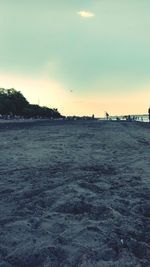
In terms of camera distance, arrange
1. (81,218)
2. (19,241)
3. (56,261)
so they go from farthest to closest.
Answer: (81,218) < (19,241) < (56,261)

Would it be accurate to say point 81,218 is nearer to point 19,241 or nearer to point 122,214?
point 122,214

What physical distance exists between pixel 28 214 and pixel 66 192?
158 cm

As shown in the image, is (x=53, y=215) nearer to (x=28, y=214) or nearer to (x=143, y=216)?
(x=28, y=214)

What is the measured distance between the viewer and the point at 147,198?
7.05 m

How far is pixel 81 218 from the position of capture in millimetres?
5898

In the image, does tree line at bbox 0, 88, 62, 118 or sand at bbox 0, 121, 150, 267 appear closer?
sand at bbox 0, 121, 150, 267

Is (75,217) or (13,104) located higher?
(13,104)

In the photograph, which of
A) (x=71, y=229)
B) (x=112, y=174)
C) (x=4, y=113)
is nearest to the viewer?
(x=71, y=229)

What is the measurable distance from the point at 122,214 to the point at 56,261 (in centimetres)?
195

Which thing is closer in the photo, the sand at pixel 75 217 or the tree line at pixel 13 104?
the sand at pixel 75 217

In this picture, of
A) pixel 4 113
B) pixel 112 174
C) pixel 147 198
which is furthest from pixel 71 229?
pixel 4 113

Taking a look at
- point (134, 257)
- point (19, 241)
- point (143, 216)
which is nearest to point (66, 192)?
point (143, 216)

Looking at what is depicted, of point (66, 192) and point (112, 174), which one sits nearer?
point (66, 192)

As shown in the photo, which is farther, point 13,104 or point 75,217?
point 13,104
